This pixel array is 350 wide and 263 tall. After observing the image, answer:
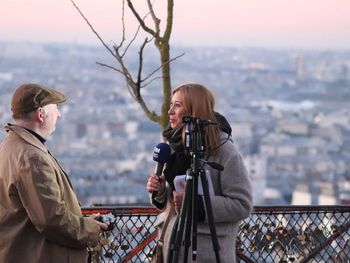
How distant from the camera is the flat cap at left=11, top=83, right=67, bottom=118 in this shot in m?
3.67

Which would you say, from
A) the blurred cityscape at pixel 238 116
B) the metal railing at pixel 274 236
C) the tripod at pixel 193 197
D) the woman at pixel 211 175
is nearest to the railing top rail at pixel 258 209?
the metal railing at pixel 274 236

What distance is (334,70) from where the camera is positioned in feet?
168

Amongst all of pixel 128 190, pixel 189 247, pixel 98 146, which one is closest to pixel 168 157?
pixel 189 247

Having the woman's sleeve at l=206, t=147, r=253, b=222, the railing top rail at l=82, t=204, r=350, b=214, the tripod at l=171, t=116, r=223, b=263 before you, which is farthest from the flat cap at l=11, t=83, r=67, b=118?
the railing top rail at l=82, t=204, r=350, b=214

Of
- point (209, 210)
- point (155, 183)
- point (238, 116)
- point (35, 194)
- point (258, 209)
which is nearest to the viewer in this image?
point (35, 194)

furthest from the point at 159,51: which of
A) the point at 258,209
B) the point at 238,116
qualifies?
the point at 238,116

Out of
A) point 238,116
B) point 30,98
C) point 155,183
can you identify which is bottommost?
point 238,116

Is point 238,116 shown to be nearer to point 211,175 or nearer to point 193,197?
point 211,175

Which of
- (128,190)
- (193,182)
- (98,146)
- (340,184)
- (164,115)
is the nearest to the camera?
(193,182)

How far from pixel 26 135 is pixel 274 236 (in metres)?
2.24

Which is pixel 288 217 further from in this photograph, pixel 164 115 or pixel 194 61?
pixel 194 61

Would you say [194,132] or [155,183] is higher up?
[194,132]

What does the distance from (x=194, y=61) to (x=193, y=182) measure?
3711 cm

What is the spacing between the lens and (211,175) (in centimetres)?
385
